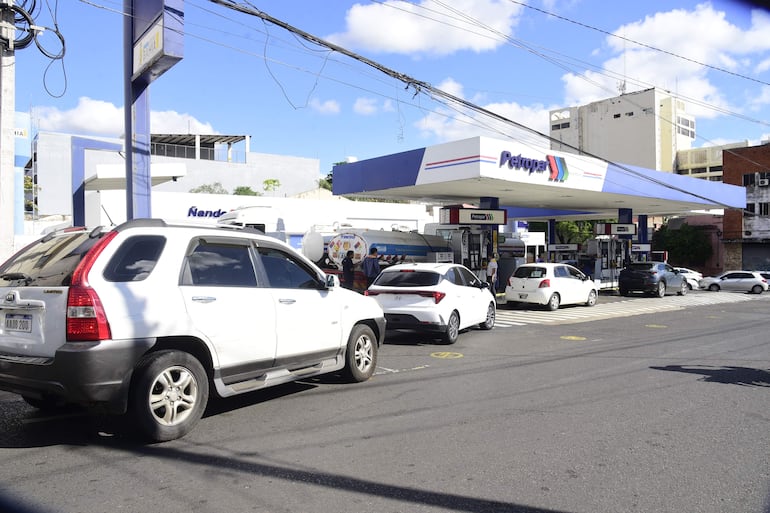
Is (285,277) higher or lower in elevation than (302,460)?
higher

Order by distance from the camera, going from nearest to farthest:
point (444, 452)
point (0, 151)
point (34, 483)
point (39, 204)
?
point (34, 483) → point (444, 452) → point (0, 151) → point (39, 204)

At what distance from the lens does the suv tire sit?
516 cm

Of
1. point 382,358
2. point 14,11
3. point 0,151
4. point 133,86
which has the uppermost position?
point 14,11

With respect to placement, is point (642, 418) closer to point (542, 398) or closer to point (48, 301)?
point (542, 398)

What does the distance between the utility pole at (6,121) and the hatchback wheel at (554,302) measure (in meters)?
14.9

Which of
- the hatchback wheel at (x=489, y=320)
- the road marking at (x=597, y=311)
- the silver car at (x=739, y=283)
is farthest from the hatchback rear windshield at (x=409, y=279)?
the silver car at (x=739, y=283)

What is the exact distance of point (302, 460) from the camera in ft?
16.1

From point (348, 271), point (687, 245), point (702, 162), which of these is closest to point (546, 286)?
point (348, 271)

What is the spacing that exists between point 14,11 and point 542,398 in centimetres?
1174

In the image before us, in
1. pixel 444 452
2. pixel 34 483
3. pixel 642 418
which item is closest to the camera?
pixel 34 483

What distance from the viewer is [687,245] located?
53.4 meters

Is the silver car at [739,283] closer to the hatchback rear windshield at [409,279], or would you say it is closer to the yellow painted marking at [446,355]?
the hatchback rear windshield at [409,279]

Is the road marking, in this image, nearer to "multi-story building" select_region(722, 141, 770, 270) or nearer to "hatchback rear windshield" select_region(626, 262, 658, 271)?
"hatchback rear windshield" select_region(626, 262, 658, 271)

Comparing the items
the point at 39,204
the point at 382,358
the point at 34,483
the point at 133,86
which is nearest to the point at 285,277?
the point at 34,483
